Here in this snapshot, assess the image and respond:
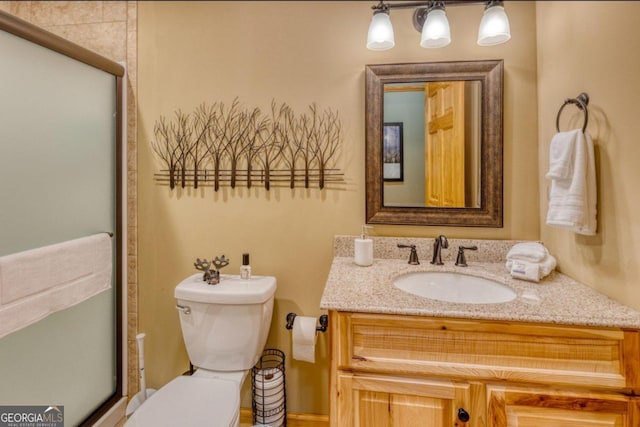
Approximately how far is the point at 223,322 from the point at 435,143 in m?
1.23

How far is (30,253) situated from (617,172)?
2.03 meters

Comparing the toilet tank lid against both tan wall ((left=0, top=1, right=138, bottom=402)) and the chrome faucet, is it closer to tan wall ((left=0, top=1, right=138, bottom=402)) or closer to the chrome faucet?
tan wall ((left=0, top=1, right=138, bottom=402))

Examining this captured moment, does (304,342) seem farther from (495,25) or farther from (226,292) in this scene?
(495,25)

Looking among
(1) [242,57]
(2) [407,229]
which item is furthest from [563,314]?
(1) [242,57]

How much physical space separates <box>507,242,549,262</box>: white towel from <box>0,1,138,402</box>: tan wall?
1800mm

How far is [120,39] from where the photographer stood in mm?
1744

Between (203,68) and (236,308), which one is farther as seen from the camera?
(203,68)

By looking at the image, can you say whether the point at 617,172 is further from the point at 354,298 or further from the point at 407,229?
the point at 354,298

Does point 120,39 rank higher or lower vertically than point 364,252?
higher

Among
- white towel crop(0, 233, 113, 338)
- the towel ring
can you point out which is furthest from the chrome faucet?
white towel crop(0, 233, 113, 338)

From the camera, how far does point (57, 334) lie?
4.51ft

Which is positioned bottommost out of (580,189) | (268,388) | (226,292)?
(268,388)

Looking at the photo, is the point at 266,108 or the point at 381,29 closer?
the point at 381,29

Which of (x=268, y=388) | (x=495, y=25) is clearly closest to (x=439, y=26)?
(x=495, y=25)
